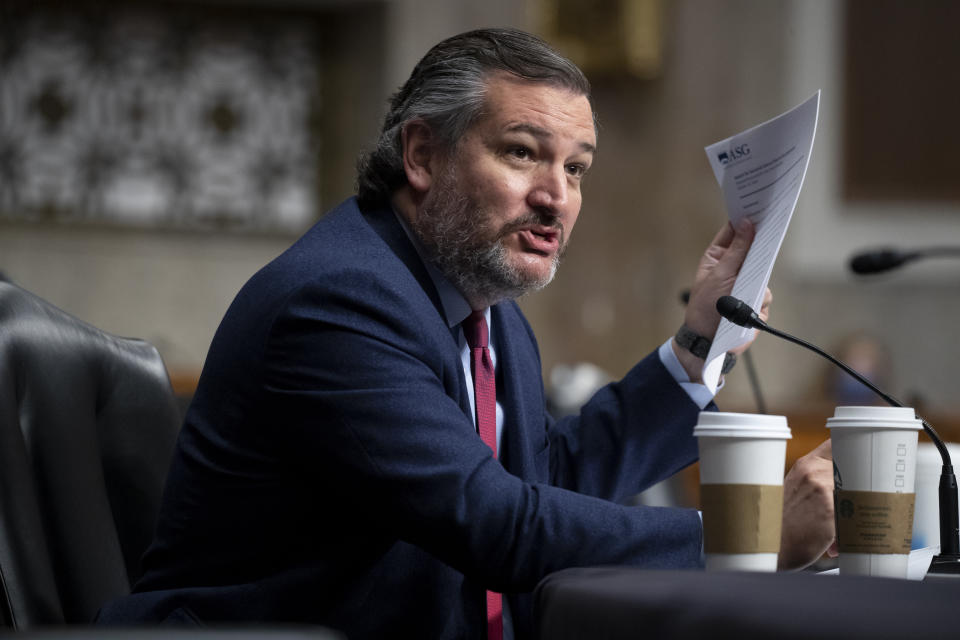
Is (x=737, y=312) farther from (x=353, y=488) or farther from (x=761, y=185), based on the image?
(x=353, y=488)

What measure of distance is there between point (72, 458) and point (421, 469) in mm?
668

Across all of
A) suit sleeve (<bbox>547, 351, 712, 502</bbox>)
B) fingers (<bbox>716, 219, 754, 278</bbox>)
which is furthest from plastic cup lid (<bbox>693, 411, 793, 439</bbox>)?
suit sleeve (<bbox>547, 351, 712, 502</bbox>)

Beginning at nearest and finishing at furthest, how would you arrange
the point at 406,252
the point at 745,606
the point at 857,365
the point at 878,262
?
the point at 745,606
the point at 406,252
the point at 878,262
the point at 857,365

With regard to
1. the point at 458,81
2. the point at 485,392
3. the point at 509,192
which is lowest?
the point at 485,392

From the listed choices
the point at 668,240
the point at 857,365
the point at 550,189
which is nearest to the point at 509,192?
the point at 550,189

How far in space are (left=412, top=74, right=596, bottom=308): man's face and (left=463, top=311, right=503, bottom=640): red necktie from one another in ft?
0.15

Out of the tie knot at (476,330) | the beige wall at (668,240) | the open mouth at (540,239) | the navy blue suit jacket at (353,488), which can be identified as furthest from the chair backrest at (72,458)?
the beige wall at (668,240)

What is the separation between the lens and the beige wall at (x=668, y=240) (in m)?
7.02

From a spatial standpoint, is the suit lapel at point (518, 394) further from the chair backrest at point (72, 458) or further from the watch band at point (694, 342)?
the chair backrest at point (72, 458)

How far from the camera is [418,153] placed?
6.72 ft

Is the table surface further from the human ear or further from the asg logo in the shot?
the human ear

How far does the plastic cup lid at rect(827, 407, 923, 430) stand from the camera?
4.52 feet

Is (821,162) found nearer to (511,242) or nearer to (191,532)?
(511,242)

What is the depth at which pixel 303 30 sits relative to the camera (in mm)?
7320
